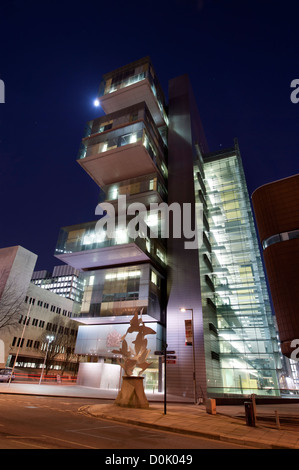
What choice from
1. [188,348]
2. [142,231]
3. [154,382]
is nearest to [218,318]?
[188,348]

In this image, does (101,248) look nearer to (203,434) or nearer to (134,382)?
(134,382)

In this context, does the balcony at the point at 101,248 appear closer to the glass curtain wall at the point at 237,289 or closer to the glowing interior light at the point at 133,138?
the glass curtain wall at the point at 237,289

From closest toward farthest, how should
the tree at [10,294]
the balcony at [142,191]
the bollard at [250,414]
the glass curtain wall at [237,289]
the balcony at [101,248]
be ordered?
the bollard at [250,414] < the glass curtain wall at [237,289] < the balcony at [101,248] < the balcony at [142,191] < the tree at [10,294]

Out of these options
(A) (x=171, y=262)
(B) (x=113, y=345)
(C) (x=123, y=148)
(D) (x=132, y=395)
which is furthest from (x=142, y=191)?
(D) (x=132, y=395)

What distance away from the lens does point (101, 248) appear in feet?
114

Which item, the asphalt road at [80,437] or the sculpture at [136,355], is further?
the sculpture at [136,355]

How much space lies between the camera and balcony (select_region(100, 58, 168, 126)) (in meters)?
47.8

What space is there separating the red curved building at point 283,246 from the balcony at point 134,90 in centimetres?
2565

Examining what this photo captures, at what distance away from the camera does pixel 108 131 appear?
4372 cm

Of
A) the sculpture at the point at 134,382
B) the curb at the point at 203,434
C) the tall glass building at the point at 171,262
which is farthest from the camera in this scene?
the tall glass building at the point at 171,262

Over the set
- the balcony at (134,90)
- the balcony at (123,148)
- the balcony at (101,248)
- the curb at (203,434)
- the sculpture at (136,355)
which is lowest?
the curb at (203,434)

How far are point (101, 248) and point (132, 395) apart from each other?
21.3 meters

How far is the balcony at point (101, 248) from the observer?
3441 cm

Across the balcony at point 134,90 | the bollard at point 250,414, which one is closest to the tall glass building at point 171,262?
the balcony at point 134,90
